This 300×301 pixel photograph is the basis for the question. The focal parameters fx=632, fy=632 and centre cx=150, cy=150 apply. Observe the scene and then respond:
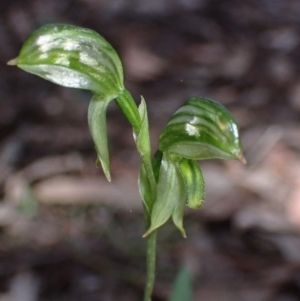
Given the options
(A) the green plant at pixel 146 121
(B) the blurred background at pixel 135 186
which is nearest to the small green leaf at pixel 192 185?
(A) the green plant at pixel 146 121

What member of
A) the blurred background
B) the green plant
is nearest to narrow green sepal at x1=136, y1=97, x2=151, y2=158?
the green plant

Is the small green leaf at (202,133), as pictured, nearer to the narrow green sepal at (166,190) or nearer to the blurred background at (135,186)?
the narrow green sepal at (166,190)

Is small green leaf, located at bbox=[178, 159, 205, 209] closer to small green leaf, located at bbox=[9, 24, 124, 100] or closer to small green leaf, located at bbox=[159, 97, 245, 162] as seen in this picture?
small green leaf, located at bbox=[159, 97, 245, 162]

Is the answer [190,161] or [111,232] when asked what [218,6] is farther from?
[190,161]

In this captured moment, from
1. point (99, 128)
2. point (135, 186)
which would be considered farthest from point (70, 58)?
point (135, 186)

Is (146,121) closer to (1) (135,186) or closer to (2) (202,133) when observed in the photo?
(2) (202,133)

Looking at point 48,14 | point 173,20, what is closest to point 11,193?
point 48,14
